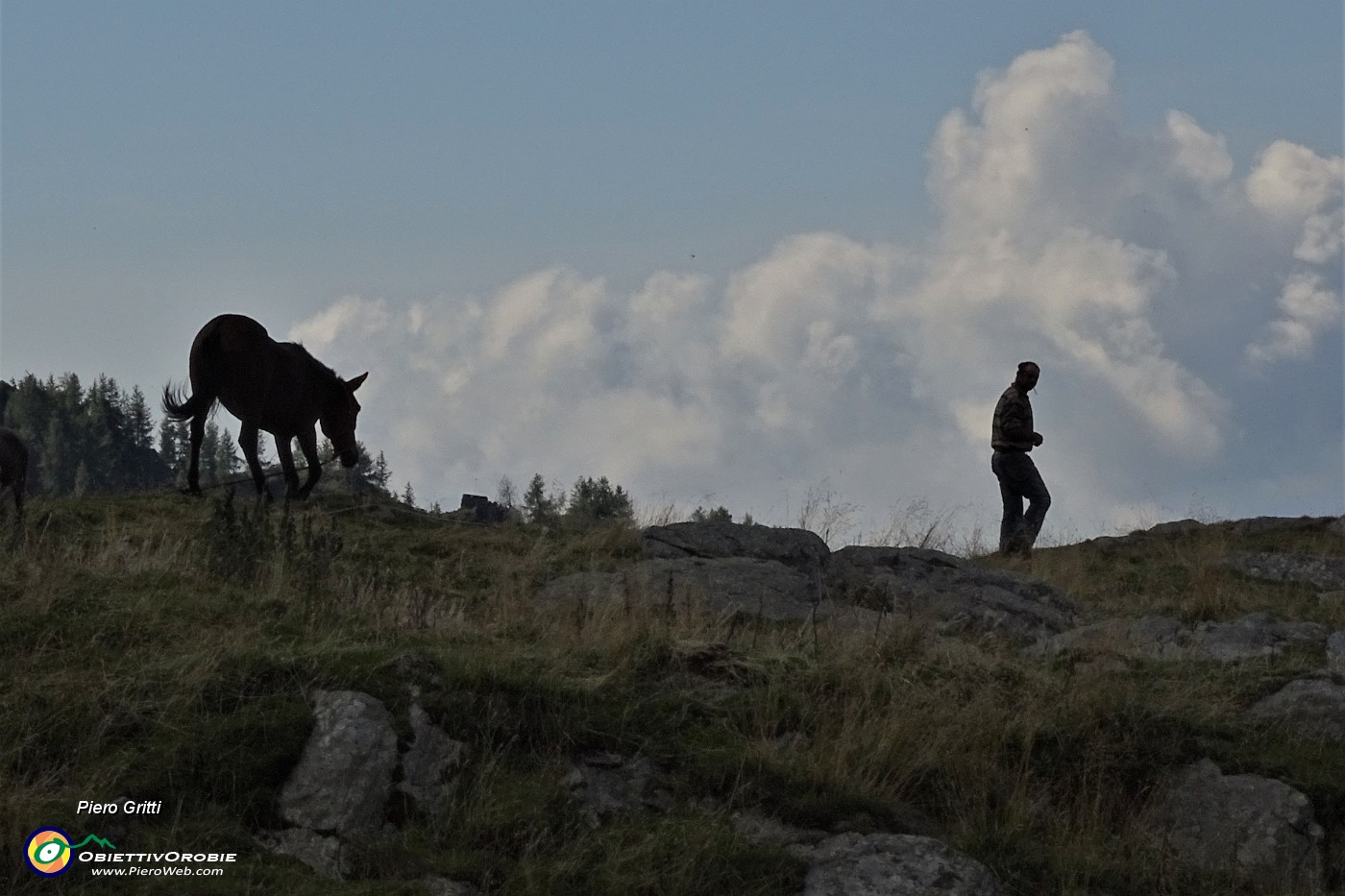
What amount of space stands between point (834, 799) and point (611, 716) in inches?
48.6

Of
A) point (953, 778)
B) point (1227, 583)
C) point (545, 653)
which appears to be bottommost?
point (953, 778)

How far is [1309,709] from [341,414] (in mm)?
11556

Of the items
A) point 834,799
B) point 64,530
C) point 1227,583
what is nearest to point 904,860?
point 834,799

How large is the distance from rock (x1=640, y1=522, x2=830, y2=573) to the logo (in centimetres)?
817

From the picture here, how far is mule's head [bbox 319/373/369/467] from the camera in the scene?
56.9 feet

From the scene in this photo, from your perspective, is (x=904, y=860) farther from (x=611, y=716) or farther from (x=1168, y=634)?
(x=1168, y=634)

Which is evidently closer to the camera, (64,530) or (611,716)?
(611,716)

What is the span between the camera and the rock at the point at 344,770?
6.91 meters

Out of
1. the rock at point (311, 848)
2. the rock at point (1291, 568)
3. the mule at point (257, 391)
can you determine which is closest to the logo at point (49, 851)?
the rock at point (311, 848)

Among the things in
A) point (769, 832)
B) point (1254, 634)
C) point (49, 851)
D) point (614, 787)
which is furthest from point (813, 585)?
point (49, 851)

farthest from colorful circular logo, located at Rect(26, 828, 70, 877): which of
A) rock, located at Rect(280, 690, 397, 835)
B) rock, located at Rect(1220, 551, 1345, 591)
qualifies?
rock, located at Rect(1220, 551, 1345, 591)

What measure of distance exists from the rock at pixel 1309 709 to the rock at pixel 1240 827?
80 centimetres

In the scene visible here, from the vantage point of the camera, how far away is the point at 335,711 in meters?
7.38

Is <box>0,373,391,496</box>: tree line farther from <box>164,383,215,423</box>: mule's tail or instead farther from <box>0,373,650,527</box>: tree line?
<box>164,383,215,423</box>: mule's tail
